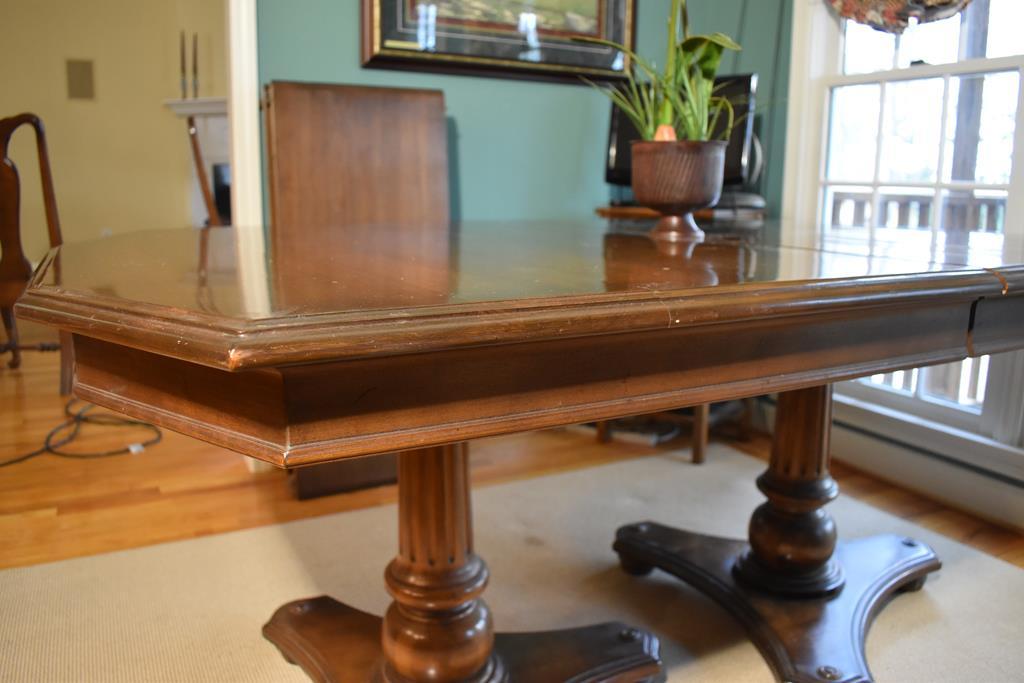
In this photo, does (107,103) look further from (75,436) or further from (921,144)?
(921,144)

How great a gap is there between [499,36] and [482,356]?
2.36 metres

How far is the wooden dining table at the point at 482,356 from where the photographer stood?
693 mm

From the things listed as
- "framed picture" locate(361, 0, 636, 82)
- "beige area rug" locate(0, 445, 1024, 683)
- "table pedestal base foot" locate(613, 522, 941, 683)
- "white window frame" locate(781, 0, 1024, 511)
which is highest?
"framed picture" locate(361, 0, 636, 82)

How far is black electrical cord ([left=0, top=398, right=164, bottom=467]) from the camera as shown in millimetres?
2732

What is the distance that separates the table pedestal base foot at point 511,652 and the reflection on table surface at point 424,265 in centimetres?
65

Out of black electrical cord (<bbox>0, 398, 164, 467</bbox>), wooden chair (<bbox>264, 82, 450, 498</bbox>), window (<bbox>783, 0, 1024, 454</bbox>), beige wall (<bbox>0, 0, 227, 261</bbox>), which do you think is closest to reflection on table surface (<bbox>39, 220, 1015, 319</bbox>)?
window (<bbox>783, 0, 1024, 454</bbox>)

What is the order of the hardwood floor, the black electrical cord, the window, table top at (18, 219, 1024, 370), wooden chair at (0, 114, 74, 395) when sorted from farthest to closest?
wooden chair at (0, 114, 74, 395), the black electrical cord, the window, the hardwood floor, table top at (18, 219, 1024, 370)

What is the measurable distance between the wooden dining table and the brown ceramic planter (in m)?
0.09

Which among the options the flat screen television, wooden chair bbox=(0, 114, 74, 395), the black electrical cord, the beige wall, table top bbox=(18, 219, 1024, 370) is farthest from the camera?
the beige wall

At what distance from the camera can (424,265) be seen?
3.48 ft

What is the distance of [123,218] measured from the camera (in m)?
6.29

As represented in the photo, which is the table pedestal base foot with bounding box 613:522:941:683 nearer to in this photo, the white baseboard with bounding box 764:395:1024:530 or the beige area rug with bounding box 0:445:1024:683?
the beige area rug with bounding box 0:445:1024:683

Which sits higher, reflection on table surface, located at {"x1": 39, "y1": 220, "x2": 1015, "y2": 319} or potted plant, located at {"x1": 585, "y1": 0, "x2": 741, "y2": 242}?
potted plant, located at {"x1": 585, "y1": 0, "x2": 741, "y2": 242}

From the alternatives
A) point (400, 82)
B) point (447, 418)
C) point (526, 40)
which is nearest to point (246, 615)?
point (447, 418)
